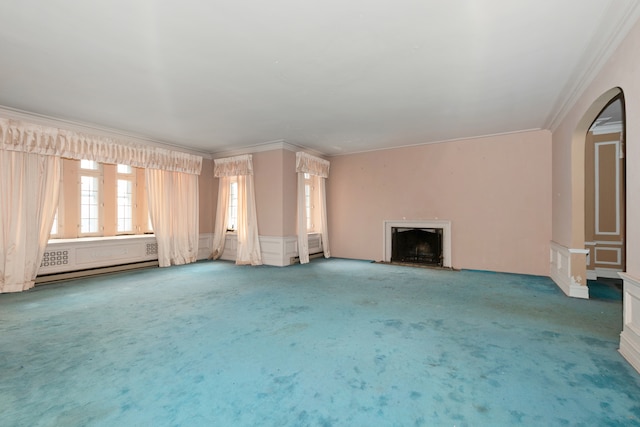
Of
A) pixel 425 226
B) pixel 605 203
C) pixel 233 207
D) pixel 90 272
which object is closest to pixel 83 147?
pixel 90 272

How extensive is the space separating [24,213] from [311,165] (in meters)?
4.87

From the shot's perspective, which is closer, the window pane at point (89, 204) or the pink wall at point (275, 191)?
the window pane at point (89, 204)

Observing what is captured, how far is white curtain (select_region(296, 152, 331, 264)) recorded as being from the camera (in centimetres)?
636

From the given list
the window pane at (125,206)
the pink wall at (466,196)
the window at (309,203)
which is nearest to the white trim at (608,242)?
the pink wall at (466,196)

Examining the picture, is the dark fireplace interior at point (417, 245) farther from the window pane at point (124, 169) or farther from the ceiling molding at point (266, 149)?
the window pane at point (124, 169)

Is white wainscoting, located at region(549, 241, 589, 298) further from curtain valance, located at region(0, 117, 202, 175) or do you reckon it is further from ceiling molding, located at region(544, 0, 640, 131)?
curtain valance, located at region(0, 117, 202, 175)

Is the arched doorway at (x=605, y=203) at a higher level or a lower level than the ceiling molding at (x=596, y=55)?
lower

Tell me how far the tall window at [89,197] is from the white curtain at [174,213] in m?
0.87

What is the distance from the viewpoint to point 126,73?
3.11m

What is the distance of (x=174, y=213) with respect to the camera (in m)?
6.18

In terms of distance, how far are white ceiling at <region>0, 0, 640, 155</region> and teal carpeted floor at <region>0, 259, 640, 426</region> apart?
2589 mm

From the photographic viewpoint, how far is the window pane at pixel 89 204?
533 cm

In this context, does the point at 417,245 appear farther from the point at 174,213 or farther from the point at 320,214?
the point at 174,213

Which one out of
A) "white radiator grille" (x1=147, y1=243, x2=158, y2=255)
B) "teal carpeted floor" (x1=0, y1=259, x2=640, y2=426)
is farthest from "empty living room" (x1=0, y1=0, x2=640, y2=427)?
"white radiator grille" (x1=147, y1=243, x2=158, y2=255)
